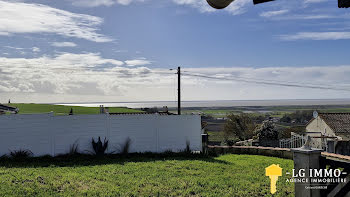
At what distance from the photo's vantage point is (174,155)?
42.1 ft

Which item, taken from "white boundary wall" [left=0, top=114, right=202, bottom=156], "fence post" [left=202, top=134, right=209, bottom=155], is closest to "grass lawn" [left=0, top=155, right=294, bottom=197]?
"white boundary wall" [left=0, top=114, right=202, bottom=156]

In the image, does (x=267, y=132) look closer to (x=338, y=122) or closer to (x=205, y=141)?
(x=338, y=122)

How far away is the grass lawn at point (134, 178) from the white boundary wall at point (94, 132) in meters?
0.89

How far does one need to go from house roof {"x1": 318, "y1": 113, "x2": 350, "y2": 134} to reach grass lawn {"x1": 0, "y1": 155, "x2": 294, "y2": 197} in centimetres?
2165

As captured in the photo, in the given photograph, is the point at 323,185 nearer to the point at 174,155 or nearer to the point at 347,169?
the point at 347,169

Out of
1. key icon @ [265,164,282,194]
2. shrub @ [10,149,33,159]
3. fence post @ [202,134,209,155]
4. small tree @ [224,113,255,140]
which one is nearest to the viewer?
key icon @ [265,164,282,194]

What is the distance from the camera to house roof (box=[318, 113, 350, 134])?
2944cm

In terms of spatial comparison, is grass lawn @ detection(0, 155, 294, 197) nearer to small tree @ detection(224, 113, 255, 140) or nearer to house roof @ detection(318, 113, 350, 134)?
house roof @ detection(318, 113, 350, 134)

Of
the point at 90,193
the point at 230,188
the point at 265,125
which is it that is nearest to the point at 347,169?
the point at 230,188

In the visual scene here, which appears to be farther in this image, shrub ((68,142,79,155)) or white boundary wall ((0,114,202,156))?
shrub ((68,142,79,155))

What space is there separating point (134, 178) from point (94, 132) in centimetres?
472

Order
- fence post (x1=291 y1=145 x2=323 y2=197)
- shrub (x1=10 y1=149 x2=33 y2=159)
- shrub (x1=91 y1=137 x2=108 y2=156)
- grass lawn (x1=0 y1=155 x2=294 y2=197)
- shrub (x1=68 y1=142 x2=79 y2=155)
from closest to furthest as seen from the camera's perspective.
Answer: fence post (x1=291 y1=145 x2=323 y2=197)
grass lawn (x1=0 y1=155 x2=294 y2=197)
shrub (x1=10 y1=149 x2=33 y2=159)
shrub (x1=68 y1=142 x2=79 y2=155)
shrub (x1=91 y1=137 x2=108 y2=156)

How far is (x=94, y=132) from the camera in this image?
12.5m

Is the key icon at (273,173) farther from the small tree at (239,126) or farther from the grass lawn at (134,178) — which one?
the small tree at (239,126)
